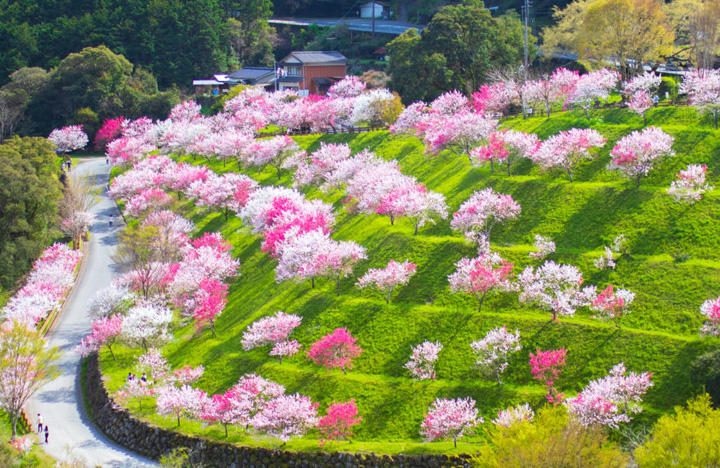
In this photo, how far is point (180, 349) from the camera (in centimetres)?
4522

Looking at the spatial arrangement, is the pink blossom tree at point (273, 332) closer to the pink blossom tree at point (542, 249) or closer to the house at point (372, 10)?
the pink blossom tree at point (542, 249)

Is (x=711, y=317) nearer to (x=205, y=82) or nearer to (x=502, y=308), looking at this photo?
(x=502, y=308)

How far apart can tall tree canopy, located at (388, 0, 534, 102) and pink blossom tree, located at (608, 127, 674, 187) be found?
103 ft

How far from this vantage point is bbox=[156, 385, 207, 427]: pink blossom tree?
36625mm

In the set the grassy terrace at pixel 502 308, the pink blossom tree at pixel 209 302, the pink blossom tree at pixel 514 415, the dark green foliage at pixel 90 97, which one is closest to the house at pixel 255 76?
the dark green foliage at pixel 90 97

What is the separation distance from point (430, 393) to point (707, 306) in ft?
44.9

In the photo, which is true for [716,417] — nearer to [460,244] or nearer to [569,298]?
[569,298]

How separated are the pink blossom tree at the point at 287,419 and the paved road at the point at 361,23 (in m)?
88.7

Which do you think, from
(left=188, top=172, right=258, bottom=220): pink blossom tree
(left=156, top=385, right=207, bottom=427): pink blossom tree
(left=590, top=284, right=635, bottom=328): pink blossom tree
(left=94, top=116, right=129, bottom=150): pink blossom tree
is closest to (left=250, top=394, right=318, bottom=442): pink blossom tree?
(left=156, top=385, right=207, bottom=427): pink blossom tree

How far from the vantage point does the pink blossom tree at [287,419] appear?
33.8 meters

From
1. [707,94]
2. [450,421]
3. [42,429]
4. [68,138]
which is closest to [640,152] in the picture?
[707,94]

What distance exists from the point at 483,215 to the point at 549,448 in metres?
21.6

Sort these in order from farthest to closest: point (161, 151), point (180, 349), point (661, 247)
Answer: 1. point (161, 151)
2. point (180, 349)
3. point (661, 247)

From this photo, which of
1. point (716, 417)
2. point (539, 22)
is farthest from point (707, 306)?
point (539, 22)
